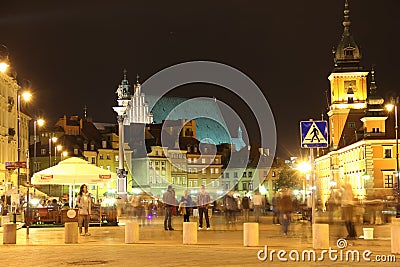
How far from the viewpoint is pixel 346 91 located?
12356 cm

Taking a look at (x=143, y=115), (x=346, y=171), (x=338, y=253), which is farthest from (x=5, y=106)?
(x=143, y=115)

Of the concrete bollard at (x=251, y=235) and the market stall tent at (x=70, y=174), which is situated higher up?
the market stall tent at (x=70, y=174)

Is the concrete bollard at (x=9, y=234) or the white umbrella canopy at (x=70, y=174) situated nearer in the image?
the concrete bollard at (x=9, y=234)

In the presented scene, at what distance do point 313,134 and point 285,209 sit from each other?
9.92 m

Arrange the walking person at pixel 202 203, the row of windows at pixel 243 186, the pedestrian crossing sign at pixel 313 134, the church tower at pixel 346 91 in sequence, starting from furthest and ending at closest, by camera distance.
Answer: the row of windows at pixel 243 186 → the church tower at pixel 346 91 → the walking person at pixel 202 203 → the pedestrian crossing sign at pixel 313 134

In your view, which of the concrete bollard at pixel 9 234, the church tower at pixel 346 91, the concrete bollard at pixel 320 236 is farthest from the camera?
the church tower at pixel 346 91

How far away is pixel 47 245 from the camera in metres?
24.3

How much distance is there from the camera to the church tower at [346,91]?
121688 mm

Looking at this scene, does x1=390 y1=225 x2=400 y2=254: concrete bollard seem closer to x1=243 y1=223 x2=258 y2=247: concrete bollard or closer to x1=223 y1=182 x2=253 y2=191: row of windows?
x1=243 y1=223 x2=258 y2=247: concrete bollard

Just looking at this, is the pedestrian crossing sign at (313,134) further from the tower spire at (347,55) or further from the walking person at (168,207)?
the tower spire at (347,55)

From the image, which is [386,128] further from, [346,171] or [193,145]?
[193,145]

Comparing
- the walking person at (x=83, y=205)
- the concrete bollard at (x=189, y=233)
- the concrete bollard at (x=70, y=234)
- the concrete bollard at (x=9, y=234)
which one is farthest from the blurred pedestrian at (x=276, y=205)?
the concrete bollard at (x=9, y=234)

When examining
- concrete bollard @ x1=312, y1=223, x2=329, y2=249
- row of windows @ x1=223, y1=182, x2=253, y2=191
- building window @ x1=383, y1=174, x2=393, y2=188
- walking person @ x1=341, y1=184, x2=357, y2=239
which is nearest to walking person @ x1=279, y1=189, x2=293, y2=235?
walking person @ x1=341, y1=184, x2=357, y2=239

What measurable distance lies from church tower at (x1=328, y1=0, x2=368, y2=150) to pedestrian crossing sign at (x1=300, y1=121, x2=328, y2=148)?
100216 mm
